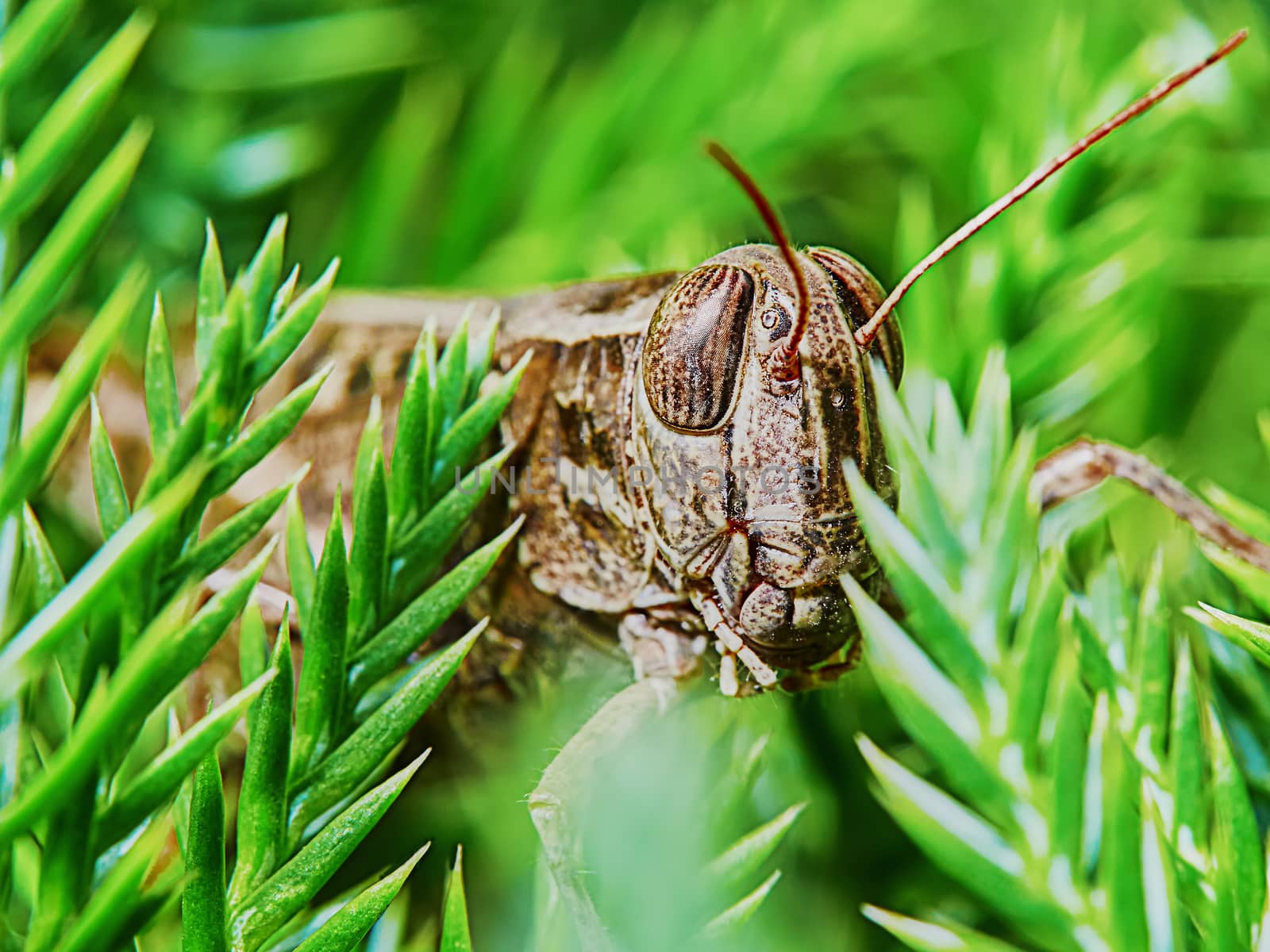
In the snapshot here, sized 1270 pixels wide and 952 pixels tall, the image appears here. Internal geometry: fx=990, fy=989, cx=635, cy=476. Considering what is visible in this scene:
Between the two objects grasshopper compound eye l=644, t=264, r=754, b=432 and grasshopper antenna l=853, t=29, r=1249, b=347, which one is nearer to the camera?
grasshopper antenna l=853, t=29, r=1249, b=347

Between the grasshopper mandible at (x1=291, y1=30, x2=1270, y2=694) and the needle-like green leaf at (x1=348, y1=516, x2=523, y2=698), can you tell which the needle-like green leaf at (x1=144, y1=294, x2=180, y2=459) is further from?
the grasshopper mandible at (x1=291, y1=30, x2=1270, y2=694)

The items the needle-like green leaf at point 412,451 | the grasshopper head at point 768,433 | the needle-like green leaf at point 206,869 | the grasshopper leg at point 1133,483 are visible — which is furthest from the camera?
the grasshopper leg at point 1133,483

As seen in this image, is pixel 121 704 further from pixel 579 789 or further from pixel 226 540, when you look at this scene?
pixel 579 789

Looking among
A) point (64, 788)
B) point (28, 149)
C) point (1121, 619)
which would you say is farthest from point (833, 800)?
point (28, 149)

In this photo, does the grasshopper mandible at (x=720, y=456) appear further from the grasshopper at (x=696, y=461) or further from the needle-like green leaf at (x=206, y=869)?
the needle-like green leaf at (x=206, y=869)

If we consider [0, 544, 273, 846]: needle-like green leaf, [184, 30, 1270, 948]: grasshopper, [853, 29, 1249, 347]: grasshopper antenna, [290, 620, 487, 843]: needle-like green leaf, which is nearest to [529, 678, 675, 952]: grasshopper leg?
[184, 30, 1270, 948]: grasshopper

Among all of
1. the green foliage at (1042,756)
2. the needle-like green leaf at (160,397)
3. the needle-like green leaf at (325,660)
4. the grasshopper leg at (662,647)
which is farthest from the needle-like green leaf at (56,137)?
the grasshopper leg at (662,647)

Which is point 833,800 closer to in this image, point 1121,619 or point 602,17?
point 1121,619
